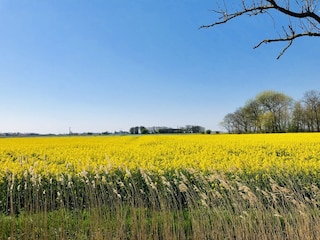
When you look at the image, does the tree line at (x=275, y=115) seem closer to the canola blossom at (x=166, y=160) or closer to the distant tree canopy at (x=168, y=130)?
the distant tree canopy at (x=168, y=130)

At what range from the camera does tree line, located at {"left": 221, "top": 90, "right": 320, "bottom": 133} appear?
43.0m

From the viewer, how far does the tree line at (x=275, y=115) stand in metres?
43.0

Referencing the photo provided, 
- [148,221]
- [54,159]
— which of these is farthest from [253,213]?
[54,159]

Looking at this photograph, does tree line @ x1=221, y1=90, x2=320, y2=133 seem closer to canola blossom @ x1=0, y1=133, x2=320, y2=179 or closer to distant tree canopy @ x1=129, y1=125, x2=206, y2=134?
distant tree canopy @ x1=129, y1=125, x2=206, y2=134

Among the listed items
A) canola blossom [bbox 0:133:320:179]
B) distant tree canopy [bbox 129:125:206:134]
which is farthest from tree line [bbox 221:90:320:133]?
canola blossom [bbox 0:133:320:179]

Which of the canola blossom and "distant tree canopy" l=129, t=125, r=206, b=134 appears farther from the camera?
"distant tree canopy" l=129, t=125, r=206, b=134

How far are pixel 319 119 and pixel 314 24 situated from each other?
44.9 m

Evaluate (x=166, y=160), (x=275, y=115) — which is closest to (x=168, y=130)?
(x=275, y=115)

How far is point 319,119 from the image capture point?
4209 centimetres

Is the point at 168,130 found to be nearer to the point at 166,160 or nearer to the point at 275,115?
the point at 275,115

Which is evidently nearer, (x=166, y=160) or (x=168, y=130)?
(x=166, y=160)

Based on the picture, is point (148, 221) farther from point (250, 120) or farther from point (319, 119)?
point (250, 120)

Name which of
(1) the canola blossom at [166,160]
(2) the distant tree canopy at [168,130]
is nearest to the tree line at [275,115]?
(2) the distant tree canopy at [168,130]

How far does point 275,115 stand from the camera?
47625mm
